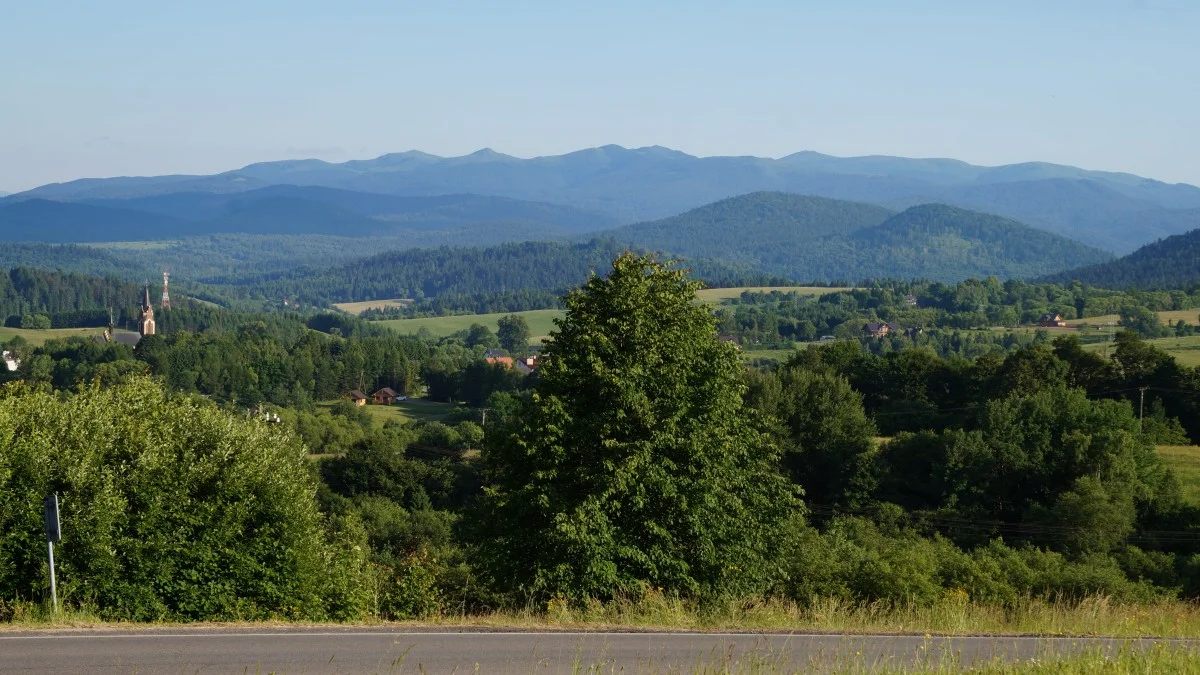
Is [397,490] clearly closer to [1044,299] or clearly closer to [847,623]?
[847,623]

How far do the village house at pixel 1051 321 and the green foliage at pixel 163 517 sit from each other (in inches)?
5994

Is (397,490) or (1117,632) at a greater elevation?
(1117,632)

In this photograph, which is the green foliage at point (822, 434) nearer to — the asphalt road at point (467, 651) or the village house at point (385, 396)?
the asphalt road at point (467, 651)

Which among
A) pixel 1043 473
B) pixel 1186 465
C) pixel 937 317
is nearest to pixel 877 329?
pixel 937 317

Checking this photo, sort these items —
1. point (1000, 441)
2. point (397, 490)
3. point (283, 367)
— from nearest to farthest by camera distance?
point (1000, 441) → point (397, 490) → point (283, 367)

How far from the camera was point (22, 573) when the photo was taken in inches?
698

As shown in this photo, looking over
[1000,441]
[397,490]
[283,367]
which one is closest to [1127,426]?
[1000,441]

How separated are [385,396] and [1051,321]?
89.3 metres

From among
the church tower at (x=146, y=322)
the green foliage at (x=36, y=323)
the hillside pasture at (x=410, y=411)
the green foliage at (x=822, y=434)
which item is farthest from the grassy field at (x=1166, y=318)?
the green foliage at (x=36, y=323)

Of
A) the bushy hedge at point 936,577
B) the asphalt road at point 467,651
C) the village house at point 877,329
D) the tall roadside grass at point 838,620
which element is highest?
the asphalt road at point 467,651

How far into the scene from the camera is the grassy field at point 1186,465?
167ft

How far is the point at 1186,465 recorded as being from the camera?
184 feet

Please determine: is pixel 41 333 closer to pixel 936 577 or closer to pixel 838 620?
pixel 936 577

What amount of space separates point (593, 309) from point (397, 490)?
4055 centimetres
